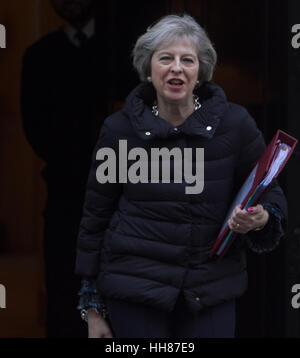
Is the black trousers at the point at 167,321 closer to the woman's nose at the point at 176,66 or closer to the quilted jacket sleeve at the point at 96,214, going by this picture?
the quilted jacket sleeve at the point at 96,214

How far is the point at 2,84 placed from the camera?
4.07m

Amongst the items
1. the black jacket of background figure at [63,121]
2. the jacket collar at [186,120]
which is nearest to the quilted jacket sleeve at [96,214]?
the jacket collar at [186,120]

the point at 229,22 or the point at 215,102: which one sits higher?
the point at 229,22

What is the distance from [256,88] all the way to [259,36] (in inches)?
9.4

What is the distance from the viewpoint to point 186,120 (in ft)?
9.51

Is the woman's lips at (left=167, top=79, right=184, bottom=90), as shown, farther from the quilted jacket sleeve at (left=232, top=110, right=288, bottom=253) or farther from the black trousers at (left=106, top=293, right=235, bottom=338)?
the black trousers at (left=106, top=293, right=235, bottom=338)

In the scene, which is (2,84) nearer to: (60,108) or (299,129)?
(60,108)

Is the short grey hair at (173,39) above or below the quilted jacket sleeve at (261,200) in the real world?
above

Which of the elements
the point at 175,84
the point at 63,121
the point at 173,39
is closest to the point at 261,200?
the point at 175,84

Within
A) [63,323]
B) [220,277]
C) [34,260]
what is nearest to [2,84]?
[34,260]

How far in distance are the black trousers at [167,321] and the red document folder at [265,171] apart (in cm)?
28

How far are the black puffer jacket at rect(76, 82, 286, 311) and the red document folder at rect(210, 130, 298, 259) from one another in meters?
0.10

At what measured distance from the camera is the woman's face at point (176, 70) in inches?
112

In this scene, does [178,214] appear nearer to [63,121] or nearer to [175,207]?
[175,207]
